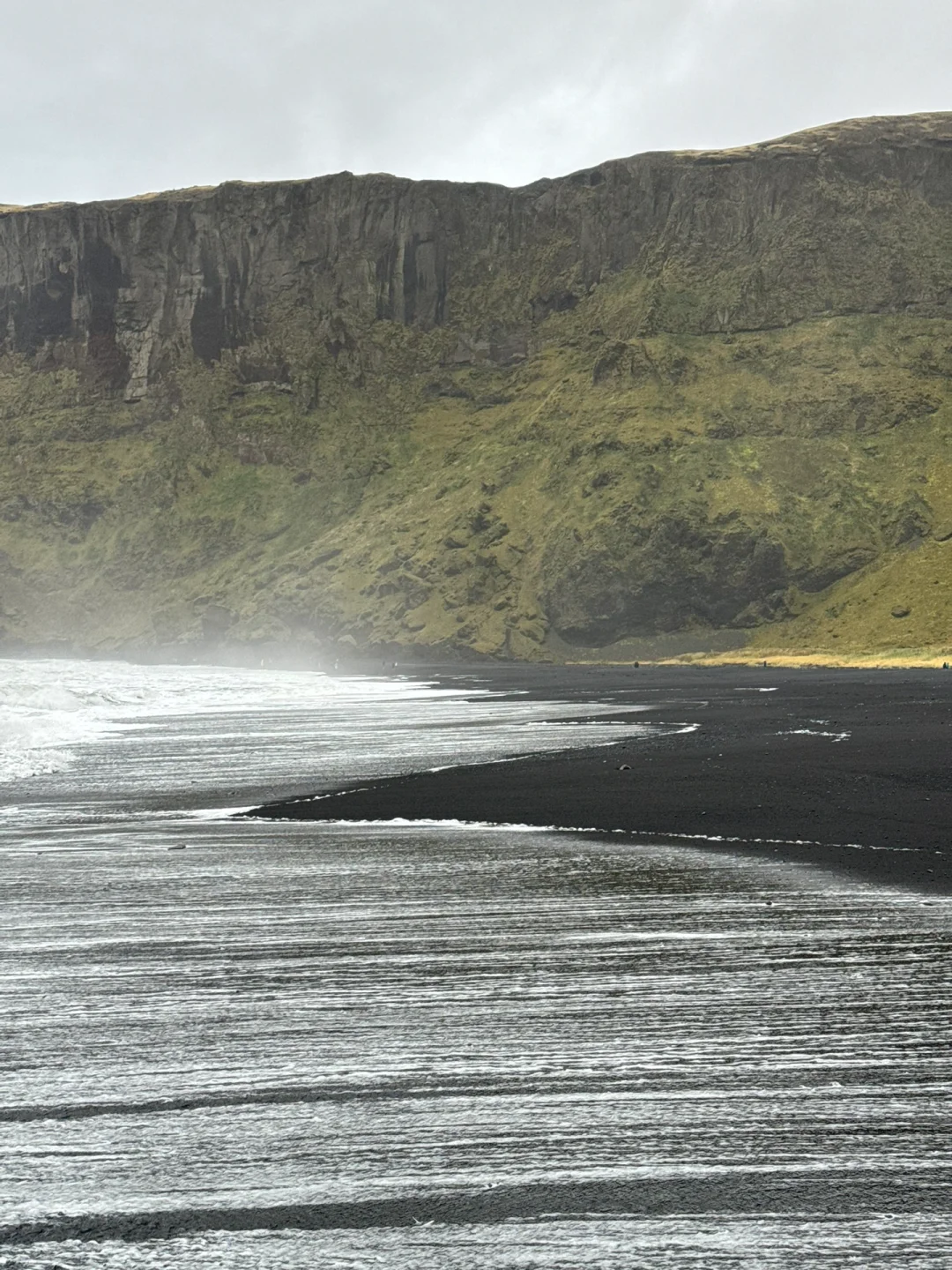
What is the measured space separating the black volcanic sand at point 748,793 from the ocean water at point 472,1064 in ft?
4.82

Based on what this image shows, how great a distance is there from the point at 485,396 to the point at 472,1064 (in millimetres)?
148160

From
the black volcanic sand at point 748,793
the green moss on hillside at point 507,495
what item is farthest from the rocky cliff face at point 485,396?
the black volcanic sand at point 748,793

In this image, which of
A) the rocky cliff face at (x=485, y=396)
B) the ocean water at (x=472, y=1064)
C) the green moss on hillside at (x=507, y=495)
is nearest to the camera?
the ocean water at (x=472, y=1064)

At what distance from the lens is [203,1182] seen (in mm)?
4098

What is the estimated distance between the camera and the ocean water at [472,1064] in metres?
3.77

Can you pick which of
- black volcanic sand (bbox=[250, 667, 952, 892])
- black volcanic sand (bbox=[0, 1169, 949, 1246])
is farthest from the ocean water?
black volcanic sand (bbox=[250, 667, 952, 892])

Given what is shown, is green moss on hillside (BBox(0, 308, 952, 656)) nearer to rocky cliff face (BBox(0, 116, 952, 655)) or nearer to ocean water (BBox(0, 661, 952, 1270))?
rocky cliff face (BBox(0, 116, 952, 655))

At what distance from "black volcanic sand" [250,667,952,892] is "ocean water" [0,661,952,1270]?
4.82 feet

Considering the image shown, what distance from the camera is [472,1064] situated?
522 centimetres

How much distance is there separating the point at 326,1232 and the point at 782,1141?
156cm

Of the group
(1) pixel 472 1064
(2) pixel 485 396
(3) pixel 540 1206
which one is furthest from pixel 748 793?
(2) pixel 485 396

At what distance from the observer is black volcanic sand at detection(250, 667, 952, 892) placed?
11953 millimetres

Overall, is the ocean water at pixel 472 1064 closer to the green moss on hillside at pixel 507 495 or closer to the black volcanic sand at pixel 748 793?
the black volcanic sand at pixel 748 793

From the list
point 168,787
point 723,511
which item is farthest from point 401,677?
point 168,787
